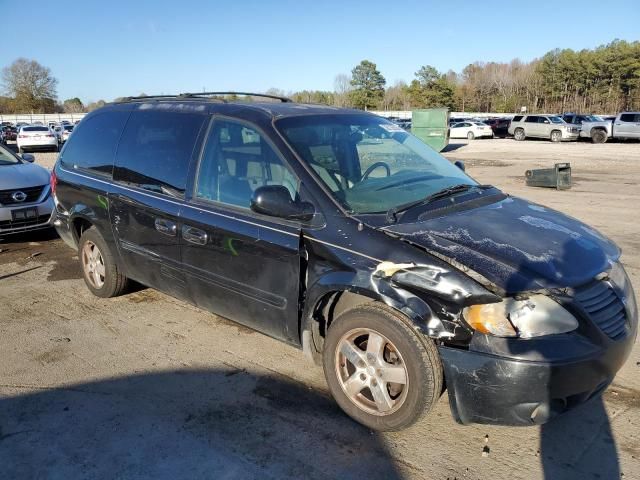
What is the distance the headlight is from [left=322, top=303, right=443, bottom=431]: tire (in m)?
0.29

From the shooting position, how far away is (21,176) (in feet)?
24.7

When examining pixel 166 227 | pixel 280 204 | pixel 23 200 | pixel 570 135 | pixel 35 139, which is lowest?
pixel 23 200

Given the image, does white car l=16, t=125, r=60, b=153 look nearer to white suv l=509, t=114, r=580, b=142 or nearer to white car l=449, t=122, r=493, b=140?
white car l=449, t=122, r=493, b=140

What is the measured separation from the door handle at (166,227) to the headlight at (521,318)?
7.59 ft

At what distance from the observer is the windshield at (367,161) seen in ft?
11.0

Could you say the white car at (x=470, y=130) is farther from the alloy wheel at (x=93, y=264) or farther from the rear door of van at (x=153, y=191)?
the rear door of van at (x=153, y=191)

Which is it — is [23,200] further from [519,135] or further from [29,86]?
[29,86]

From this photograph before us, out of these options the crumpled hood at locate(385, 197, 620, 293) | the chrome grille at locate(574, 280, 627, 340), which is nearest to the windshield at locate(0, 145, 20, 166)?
the crumpled hood at locate(385, 197, 620, 293)

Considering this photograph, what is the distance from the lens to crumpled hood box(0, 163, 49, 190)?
285 inches

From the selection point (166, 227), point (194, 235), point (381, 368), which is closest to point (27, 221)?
point (166, 227)

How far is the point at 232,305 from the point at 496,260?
185 centimetres

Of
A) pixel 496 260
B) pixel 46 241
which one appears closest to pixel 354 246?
pixel 496 260

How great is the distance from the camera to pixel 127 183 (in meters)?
4.41

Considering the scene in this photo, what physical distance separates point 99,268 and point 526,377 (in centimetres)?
408
